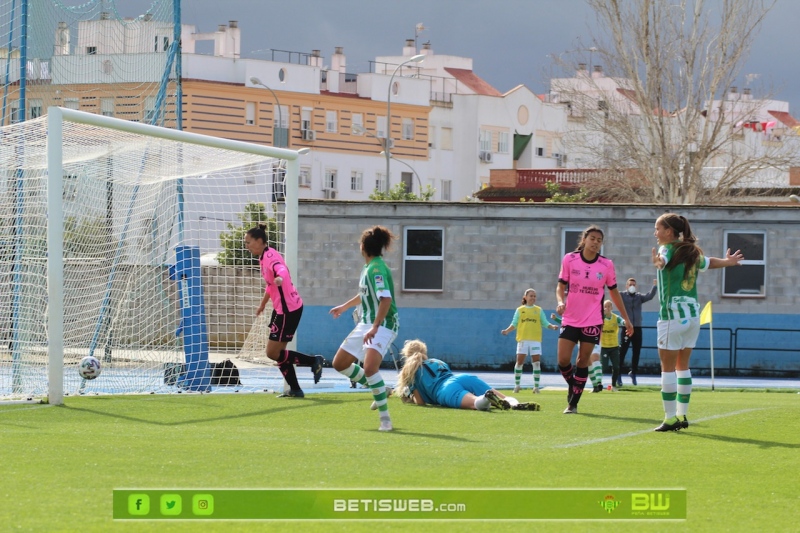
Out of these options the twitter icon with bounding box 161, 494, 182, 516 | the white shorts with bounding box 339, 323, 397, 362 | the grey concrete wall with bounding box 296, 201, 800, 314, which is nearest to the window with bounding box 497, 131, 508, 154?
the grey concrete wall with bounding box 296, 201, 800, 314

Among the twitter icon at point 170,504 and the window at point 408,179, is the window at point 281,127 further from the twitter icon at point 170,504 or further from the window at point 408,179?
the twitter icon at point 170,504

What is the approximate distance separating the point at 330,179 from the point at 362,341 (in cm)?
5833

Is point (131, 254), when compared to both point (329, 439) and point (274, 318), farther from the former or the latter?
point (329, 439)

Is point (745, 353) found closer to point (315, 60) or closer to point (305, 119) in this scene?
point (305, 119)

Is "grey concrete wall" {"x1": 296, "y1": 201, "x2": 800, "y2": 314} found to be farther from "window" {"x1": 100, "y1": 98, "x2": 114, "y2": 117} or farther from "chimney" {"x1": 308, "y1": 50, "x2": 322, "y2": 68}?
"chimney" {"x1": 308, "y1": 50, "x2": 322, "y2": 68}

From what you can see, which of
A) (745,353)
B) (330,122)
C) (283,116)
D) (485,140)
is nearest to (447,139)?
(485,140)

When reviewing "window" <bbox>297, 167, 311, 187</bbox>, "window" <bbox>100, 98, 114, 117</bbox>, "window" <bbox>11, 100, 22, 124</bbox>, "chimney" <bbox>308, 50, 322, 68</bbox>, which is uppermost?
"chimney" <bbox>308, 50, 322, 68</bbox>

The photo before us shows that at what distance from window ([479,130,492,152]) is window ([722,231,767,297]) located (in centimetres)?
5040

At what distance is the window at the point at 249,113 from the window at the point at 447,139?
1605 cm

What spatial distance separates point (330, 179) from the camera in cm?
6869

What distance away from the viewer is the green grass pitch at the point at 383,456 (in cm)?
652

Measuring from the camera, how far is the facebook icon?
20.9ft

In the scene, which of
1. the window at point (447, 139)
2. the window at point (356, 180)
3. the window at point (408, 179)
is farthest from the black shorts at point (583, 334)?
the window at point (447, 139)

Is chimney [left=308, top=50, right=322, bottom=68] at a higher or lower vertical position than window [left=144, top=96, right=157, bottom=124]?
higher
